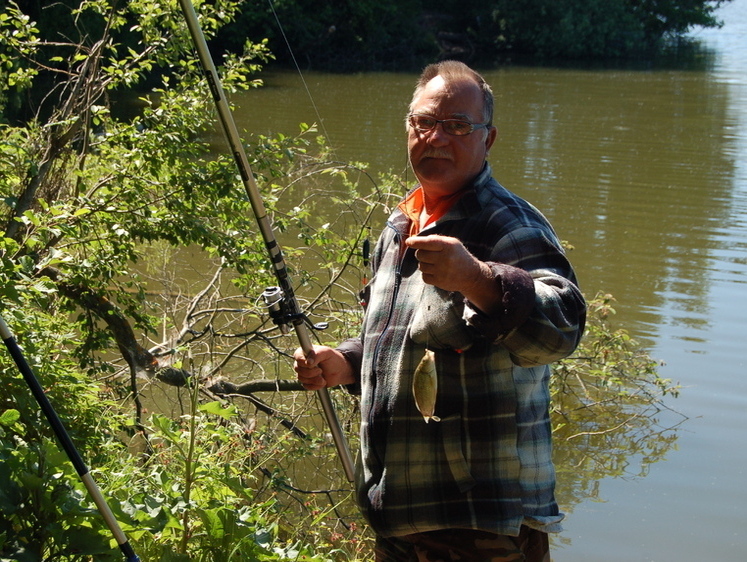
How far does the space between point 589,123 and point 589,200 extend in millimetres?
6930

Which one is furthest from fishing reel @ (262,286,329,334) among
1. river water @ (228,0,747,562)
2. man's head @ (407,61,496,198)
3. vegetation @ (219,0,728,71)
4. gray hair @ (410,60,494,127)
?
vegetation @ (219,0,728,71)

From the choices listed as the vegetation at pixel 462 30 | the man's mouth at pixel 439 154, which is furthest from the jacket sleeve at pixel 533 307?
the vegetation at pixel 462 30

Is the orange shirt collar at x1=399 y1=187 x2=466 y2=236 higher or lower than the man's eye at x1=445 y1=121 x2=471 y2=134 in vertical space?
lower

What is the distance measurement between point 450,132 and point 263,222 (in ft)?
2.00

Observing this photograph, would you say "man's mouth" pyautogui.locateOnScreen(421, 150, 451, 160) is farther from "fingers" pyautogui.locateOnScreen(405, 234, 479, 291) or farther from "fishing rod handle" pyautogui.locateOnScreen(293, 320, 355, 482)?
"fishing rod handle" pyautogui.locateOnScreen(293, 320, 355, 482)

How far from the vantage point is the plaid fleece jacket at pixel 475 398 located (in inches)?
78.0

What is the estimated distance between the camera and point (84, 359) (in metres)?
4.32

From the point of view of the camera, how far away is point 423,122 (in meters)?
2.19

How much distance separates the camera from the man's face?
7.02ft

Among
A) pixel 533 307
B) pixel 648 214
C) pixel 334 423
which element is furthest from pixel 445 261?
pixel 648 214

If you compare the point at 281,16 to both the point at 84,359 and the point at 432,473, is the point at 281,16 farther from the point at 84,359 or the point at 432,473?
the point at 432,473

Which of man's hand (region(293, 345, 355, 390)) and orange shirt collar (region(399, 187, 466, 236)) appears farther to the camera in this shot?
man's hand (region(293, 345, 355, 390))

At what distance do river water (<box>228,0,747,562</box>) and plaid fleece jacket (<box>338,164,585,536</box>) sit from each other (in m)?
3.26

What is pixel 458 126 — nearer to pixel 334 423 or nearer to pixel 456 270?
pixel 456 270
